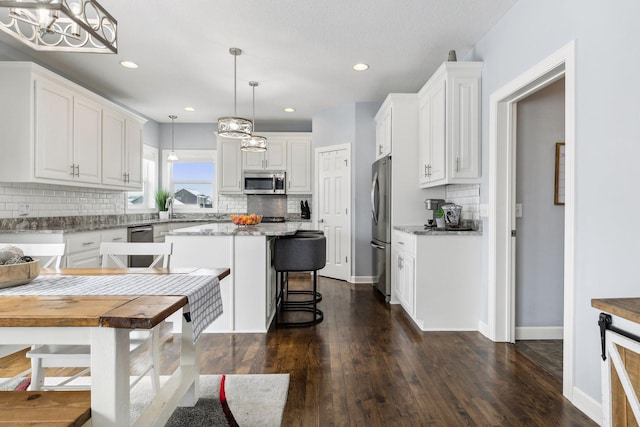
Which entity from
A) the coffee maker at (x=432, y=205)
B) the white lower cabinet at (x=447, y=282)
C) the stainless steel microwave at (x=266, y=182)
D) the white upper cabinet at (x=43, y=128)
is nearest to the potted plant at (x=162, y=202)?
the stainless steel microwave at (x=266, y=182)

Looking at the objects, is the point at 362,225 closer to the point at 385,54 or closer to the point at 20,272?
the point at 385,54

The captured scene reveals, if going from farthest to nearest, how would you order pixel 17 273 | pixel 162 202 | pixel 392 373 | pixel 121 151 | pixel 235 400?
1. pixel 162 202
2. pixel 121 151
3. pixel 392 373
4. pixel 235 400
5. pixel 17 273

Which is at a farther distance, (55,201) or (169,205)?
(169,205)

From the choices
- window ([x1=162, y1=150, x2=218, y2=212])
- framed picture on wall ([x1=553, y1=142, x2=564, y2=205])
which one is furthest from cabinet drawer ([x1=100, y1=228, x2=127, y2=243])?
framed picture on wall ([x1=553, y1=142, x2=564, y2=205])

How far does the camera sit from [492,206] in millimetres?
2850

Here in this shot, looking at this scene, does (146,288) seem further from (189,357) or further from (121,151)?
(121,151)

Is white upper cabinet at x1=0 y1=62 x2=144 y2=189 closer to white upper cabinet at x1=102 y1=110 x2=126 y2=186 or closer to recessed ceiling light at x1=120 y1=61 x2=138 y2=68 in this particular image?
white upper cabinet at x1=102 y1=110 x2=126 y2=186

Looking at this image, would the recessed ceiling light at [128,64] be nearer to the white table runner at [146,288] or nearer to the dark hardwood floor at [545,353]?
the white table runner at [146,288]

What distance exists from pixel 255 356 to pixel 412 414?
1.21m

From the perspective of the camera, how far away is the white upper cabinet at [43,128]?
10.1 ft

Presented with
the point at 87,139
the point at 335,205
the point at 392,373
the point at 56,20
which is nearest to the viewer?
the point at 56,20

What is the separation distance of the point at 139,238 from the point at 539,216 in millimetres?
4531

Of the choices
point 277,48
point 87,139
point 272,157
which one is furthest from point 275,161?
point 87,139

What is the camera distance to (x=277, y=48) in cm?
344
